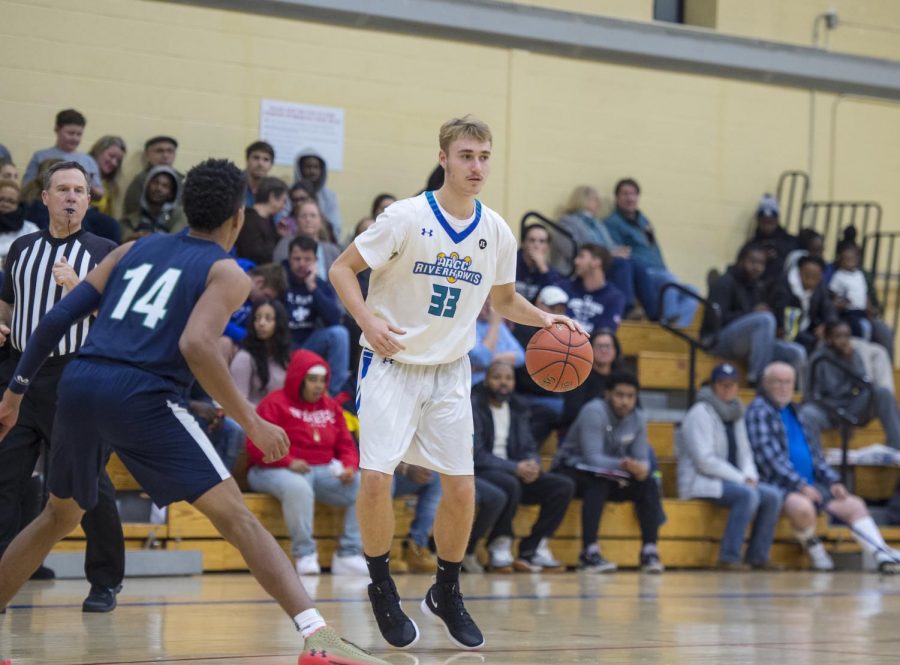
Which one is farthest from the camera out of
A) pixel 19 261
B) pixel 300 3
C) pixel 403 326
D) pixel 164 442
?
pixel 300 3

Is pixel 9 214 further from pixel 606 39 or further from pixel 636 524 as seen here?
pixel 606 39

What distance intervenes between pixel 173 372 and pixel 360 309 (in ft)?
2.99

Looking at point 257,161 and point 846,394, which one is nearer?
point 257,161

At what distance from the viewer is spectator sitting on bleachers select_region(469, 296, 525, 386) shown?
10.6m

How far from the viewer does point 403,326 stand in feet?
17.4

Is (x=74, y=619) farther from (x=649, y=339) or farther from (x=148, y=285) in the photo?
(x=649, y=339)

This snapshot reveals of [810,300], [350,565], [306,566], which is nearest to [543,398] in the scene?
[350,565]

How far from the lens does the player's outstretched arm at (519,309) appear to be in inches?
221

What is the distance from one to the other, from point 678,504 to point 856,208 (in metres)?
6.16

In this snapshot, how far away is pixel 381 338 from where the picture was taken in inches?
199

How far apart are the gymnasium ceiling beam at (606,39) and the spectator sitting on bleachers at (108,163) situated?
5.55 ft

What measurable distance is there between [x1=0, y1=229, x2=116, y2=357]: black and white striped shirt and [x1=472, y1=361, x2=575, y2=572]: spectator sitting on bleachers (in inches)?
172

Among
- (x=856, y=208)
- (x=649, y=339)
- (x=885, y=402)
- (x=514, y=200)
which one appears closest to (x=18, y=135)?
(x=514, y=200)

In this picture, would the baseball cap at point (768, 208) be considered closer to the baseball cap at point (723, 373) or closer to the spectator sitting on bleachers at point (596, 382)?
the baseball cap at point (723, 373)
